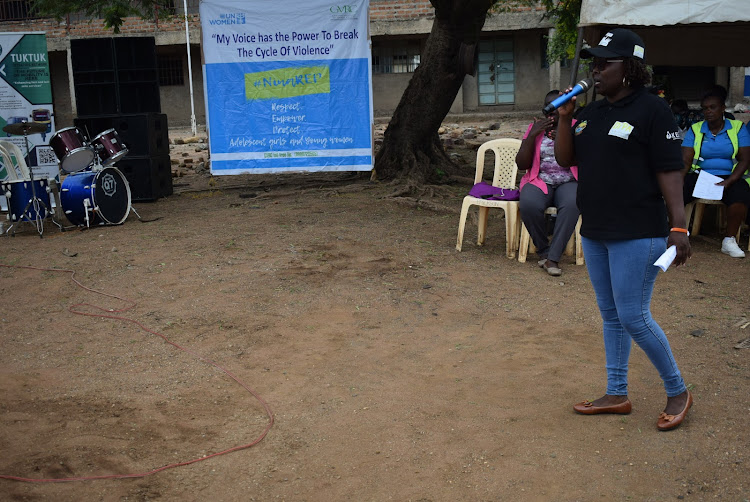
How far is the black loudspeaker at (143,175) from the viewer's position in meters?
10.7

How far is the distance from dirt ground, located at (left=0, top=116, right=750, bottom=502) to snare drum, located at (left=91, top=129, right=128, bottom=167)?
1.35 metres

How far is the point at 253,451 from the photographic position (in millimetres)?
3697

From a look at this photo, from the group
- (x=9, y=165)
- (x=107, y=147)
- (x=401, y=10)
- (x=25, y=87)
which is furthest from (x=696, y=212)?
(x=401, y=10)

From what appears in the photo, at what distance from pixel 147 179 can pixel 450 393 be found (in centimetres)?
770

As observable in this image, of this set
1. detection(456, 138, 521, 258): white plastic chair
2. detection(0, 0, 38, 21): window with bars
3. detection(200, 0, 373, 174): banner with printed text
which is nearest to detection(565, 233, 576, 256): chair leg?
detection(456, 138, 521, 258): white plastic chair

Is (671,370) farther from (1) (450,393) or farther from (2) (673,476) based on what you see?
(1) (450,393)

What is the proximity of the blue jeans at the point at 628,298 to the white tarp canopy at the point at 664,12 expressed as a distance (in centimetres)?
355

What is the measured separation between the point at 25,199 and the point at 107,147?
1129 millimetres

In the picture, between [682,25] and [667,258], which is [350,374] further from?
[682,25]

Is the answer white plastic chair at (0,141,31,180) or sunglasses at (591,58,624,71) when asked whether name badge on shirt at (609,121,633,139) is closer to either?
sunglasses at (591,58,624,71)

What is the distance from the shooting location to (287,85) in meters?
10.4

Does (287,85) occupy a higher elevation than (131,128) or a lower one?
higher

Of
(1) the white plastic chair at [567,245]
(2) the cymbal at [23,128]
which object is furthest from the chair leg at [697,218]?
(2) the cymbal at [23,128]

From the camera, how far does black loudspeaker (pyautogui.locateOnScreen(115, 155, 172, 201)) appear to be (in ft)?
35.2
